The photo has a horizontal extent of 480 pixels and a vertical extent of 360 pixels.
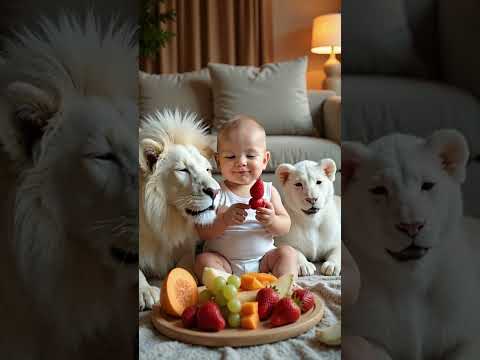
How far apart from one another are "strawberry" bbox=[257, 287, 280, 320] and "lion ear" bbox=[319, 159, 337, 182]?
56 centimetres

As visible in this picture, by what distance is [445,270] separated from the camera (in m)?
0.55

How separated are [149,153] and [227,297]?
523 millimetres

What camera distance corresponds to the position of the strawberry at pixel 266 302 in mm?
1089

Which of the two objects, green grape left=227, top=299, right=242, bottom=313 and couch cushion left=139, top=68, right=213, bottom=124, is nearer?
green grape left=227, top=299, right=242, bottom=313

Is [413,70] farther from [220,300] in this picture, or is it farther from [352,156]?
[220,300]

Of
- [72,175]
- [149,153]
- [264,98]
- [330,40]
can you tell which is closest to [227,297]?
[149,153]

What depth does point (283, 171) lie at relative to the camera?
1579 mm

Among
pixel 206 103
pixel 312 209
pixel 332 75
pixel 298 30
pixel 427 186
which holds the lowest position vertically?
pixel 312 209

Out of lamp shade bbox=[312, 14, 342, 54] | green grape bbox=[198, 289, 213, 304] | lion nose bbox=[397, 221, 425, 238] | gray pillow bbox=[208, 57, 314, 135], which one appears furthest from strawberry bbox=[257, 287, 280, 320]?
lamp shade bbox=[312, 14, 342, 54]

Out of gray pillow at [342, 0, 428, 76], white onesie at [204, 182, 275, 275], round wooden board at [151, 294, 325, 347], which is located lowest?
round wooden board at [151, 294, 325, 347]

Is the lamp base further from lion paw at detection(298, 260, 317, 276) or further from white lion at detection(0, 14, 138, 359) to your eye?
white lion at detection(0, 14, 138, 359)

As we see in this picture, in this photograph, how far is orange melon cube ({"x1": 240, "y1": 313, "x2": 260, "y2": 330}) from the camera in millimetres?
1034

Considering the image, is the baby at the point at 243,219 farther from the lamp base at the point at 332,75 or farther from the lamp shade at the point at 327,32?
the lamp shade at the point at 327,32

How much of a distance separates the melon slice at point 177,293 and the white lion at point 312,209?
1.53 ft
